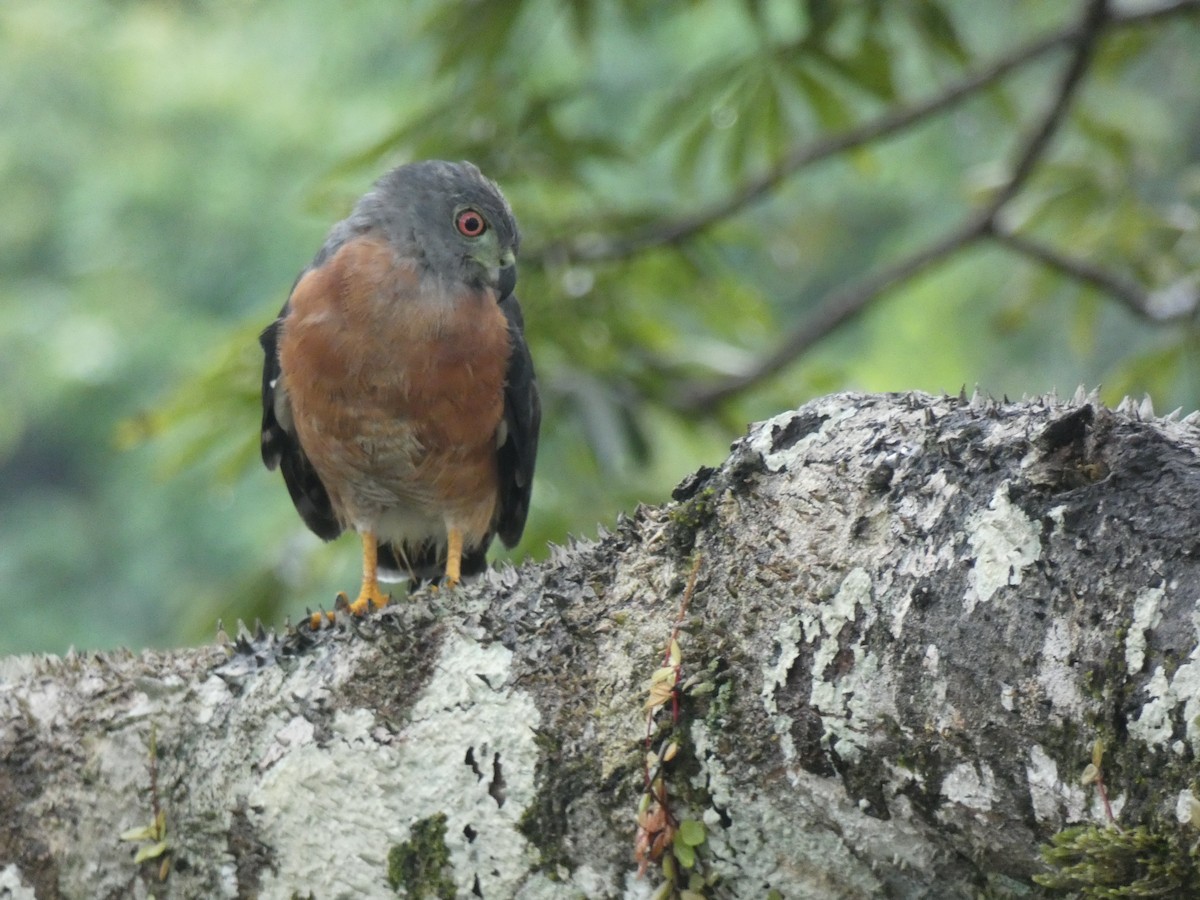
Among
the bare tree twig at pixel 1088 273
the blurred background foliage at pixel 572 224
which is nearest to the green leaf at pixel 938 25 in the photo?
the blurred background foliage at pixel 572 224

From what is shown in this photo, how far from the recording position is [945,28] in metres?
4.60

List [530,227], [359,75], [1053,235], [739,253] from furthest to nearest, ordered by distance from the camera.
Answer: [359,75], [739,253], [1053,235], [530,227]

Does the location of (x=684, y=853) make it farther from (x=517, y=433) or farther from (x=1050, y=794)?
(x=517, y=433)

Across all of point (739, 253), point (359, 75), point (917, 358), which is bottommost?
point (917, 358)

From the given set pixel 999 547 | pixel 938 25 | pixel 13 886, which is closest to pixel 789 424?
pixel 999 547

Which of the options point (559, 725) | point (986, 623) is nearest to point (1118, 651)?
point (986, 623)

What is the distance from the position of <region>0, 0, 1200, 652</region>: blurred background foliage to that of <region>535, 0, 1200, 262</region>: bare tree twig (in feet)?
0.05

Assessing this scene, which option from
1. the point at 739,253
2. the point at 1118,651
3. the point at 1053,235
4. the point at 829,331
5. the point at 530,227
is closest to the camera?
the point at 1118,651

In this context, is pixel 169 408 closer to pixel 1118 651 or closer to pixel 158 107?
pixel 1118 651

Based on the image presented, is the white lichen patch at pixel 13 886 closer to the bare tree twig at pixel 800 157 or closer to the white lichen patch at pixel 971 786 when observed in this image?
the white lichen patch at pixel 971 786

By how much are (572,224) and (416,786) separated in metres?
3.60

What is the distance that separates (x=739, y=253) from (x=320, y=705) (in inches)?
516

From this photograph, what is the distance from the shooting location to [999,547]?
5.53 ft

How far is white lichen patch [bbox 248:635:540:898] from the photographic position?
196cm
